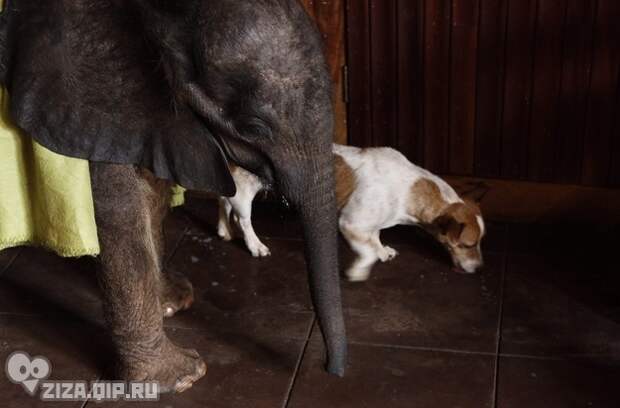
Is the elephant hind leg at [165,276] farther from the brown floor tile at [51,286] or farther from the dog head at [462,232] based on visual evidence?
the dog head at [462,232]

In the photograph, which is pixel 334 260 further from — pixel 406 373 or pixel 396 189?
pixel 396 189

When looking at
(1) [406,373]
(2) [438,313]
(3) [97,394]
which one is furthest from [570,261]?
(3) [97,394]

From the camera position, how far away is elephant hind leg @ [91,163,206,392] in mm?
2305

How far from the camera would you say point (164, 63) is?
192 centimetres

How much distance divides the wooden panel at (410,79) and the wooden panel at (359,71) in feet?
0.32

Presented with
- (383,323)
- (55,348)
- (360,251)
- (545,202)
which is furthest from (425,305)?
(55,348)

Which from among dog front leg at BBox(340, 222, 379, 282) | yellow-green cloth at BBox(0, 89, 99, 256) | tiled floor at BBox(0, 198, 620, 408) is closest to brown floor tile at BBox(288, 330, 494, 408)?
tiled floor at BBox(0, 198, 620, 408)

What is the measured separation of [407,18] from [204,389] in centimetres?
122

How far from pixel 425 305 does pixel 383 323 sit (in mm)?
149

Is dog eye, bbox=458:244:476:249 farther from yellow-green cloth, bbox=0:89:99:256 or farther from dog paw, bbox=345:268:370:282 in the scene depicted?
yellow-green cloth, bbox=0:89:99:256

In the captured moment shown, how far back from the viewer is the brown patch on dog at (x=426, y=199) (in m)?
3.12

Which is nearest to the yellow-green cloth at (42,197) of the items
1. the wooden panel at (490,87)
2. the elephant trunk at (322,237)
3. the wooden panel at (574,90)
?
the elephant trunk at (322,237)

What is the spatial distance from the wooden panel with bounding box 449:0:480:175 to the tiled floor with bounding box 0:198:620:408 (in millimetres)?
260

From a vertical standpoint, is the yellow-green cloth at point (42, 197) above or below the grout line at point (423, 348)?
above
